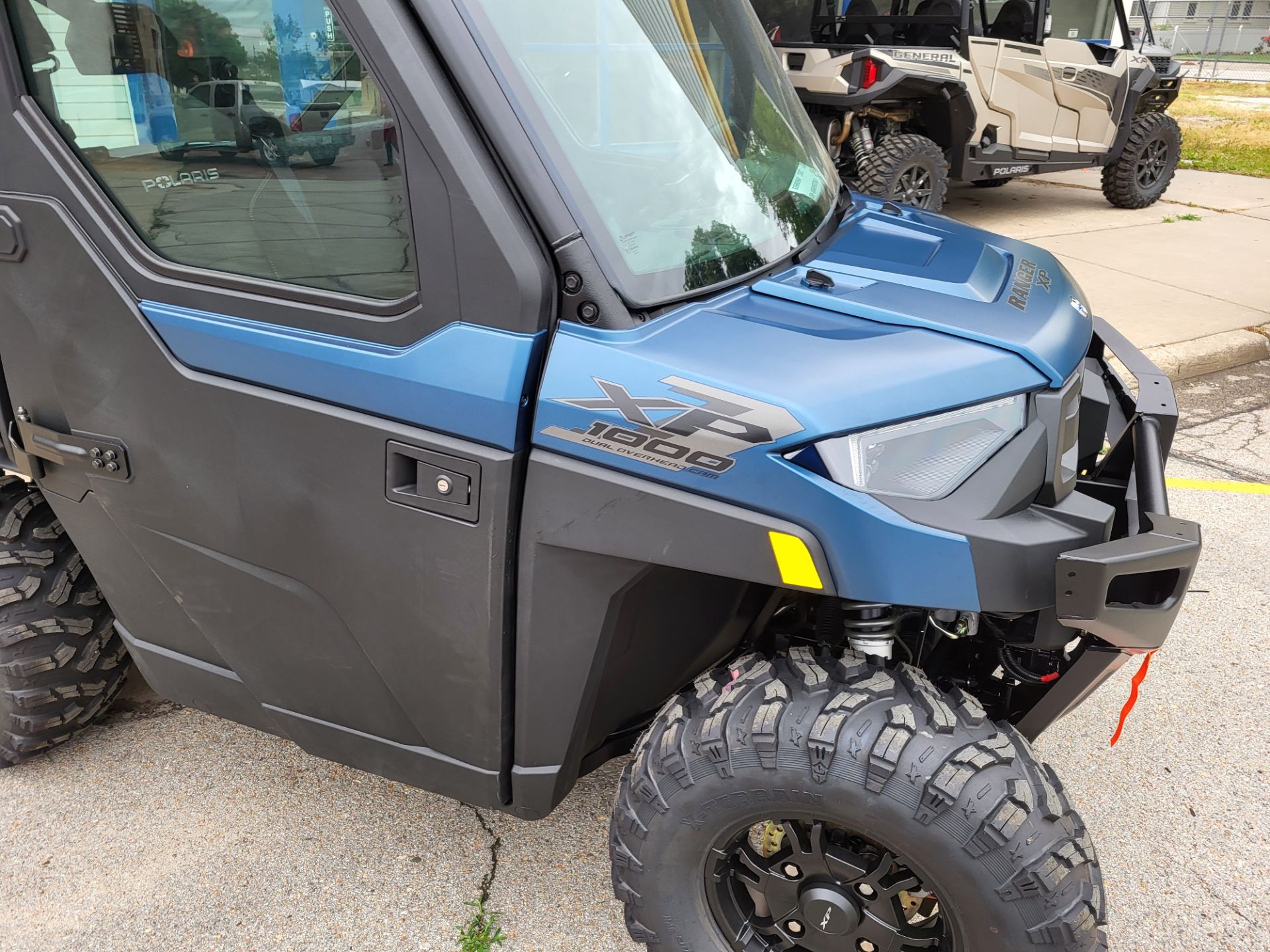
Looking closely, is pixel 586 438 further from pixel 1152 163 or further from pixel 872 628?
pixel 1152 163

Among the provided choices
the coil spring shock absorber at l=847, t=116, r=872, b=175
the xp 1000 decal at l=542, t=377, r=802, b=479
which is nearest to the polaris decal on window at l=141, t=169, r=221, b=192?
the xp 1000 decal at l=542, t=377, r=802, b=479

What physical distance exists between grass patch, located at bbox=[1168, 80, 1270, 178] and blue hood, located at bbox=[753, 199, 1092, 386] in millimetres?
12109

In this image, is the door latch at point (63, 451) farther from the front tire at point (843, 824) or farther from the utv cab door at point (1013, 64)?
the utv cab door at point (1013, 64)

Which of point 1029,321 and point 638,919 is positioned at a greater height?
point 1029,321

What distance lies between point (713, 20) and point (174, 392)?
1.27 metres

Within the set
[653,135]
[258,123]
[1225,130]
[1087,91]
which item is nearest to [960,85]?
[1087,91]

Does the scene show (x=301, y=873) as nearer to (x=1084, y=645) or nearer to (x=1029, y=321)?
(x=1084, y=645)

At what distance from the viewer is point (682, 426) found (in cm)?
158

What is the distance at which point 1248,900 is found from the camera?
2.36 m

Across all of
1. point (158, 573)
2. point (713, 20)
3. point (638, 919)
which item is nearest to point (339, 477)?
point (158, 573)

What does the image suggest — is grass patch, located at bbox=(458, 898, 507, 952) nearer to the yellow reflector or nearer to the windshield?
the yellow reflector

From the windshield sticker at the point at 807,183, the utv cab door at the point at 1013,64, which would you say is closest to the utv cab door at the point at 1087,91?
the utv cab door at the point at 1013,64

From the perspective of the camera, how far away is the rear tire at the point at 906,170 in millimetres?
7863

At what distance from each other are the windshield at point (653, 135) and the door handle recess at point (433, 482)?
0.41 meters
